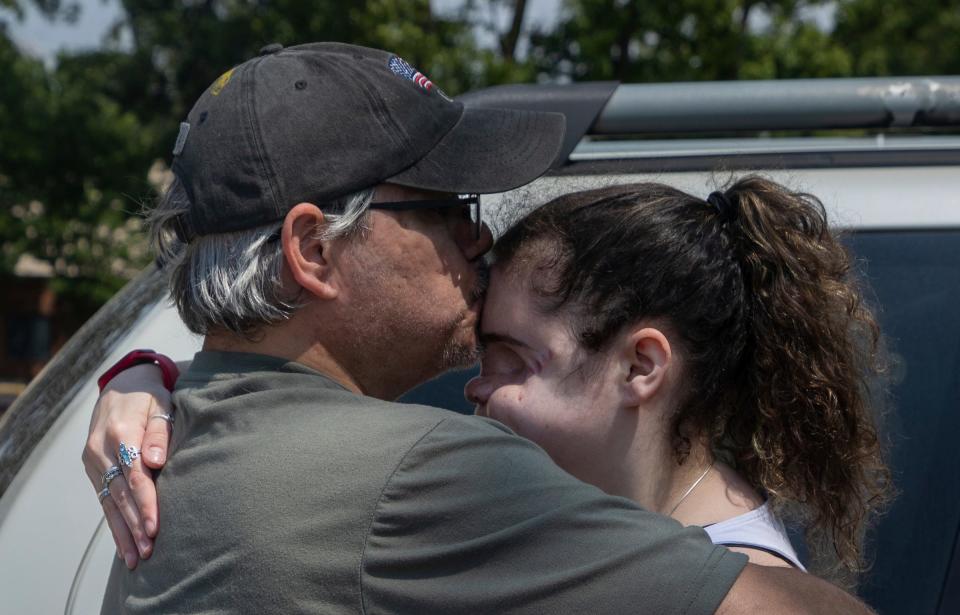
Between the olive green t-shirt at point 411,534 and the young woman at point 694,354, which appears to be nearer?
the olive green t-shirt at point 411,534

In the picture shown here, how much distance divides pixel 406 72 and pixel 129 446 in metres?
0.68

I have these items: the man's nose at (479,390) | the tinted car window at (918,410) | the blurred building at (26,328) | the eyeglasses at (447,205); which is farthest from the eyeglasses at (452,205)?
the blurred building at (26,328)

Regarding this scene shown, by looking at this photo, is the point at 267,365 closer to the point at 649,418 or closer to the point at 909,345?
the point at 649,418

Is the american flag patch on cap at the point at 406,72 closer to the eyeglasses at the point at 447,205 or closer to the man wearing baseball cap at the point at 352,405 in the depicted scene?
the man wearing baseball cap at the point at 352,405

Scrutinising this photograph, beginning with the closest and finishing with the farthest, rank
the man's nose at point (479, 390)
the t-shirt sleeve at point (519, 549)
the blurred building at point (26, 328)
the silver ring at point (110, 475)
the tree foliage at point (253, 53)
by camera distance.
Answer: the t-shirt sleeve at point (519, 549) → the silver ring at point (110, 475) → the man's nose at point (479, 390) → the tree foliage at point (253, 53) → the blurred building at point (26, 328)

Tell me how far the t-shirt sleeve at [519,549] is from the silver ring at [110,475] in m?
0.47

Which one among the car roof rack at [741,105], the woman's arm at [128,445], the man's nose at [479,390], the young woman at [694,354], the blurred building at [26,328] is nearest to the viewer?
the woman's arm at [128,445]

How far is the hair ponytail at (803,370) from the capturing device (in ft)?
5.50

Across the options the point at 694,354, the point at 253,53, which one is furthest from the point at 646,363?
the point at 253,53

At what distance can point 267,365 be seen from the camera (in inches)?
59.9

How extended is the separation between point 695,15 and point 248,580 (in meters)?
8.79

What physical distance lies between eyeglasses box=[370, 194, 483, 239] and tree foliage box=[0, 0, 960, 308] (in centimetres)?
763

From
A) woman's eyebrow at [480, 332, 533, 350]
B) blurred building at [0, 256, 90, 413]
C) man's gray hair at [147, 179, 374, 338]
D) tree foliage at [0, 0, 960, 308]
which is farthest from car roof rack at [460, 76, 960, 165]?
blurred building at [0, 256, 90, 413]

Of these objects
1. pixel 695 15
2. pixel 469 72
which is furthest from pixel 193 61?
pixel 695 15
